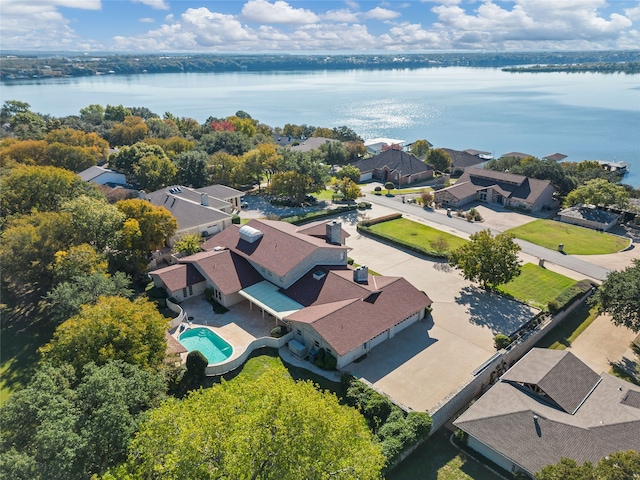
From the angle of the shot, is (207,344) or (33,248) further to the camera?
(33,248)

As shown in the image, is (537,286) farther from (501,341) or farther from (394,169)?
(394,169)

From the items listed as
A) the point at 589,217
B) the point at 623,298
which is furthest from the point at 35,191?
the point at 589,217

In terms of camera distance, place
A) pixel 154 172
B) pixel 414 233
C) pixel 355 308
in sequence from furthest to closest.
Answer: pixel 154 172
pixel 414 233
pixel 355 308

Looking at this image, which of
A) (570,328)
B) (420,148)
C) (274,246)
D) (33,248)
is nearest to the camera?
(33,248)

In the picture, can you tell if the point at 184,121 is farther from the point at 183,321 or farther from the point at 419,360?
the point at 419,360

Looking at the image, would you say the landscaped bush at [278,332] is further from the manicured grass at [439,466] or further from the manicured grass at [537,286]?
the manicured grass at [537,286]

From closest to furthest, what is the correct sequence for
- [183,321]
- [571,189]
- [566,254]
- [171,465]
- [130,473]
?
[171,465]
[130,473]
[183,321]
[566,254]
[571,189]

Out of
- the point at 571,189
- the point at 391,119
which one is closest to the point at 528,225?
the point at 571,189
